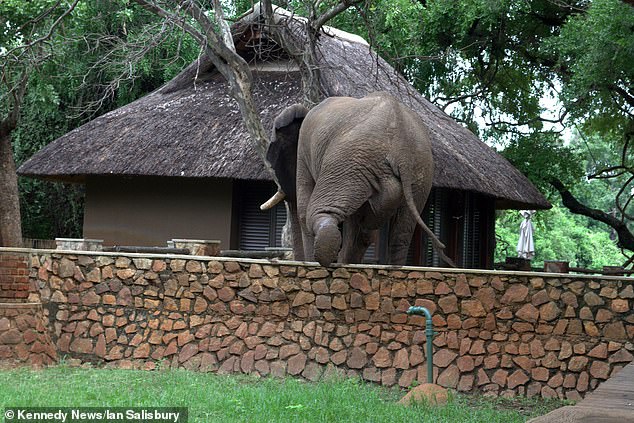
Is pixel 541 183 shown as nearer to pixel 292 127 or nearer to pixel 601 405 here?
pixel 292 127

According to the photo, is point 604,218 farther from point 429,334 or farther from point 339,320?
point 429,334

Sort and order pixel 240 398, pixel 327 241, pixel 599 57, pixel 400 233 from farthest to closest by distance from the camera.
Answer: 1. pixel 599 57
2. pixel 400 233
3. pixel 327 241
4. pixel 240 398

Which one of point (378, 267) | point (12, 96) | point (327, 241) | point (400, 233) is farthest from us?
point (12, 96)

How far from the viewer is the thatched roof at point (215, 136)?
14.5 m

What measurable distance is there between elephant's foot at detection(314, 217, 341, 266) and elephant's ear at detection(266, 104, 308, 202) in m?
2.07

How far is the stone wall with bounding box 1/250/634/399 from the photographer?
838cm

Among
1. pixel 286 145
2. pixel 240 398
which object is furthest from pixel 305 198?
pixel 240 398

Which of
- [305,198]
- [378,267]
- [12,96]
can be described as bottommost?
[378,267]

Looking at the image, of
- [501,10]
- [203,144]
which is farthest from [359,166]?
[501,10]

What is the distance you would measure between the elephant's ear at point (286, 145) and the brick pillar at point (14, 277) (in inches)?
107

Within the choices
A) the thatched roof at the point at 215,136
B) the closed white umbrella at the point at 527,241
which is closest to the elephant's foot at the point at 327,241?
the thatched roof at the point at 215,136

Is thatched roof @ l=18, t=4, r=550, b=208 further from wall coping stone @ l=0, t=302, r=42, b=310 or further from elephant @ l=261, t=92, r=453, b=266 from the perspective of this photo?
A: wall coping stone @ l=0, t=302, r=42, b=310

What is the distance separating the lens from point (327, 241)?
8.38 meters

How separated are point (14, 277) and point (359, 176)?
3668mm
